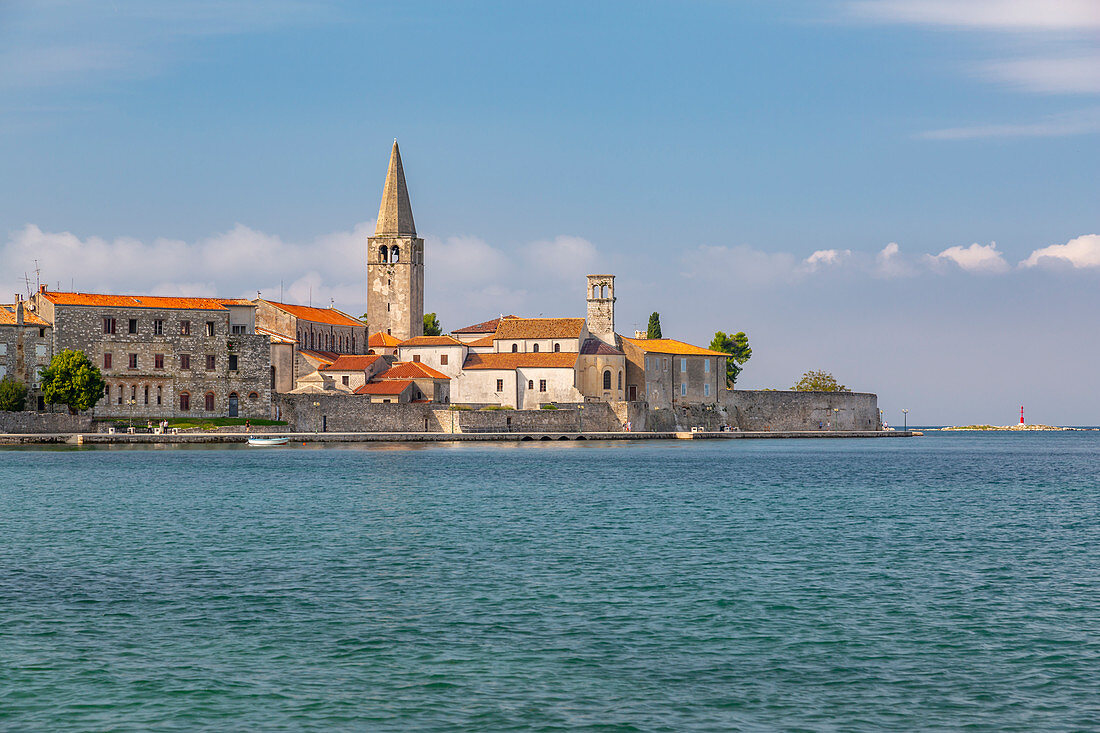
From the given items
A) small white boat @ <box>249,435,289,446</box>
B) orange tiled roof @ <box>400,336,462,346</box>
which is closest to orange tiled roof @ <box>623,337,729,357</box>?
orange tiled roof @ <box>400,336,462,346</box>

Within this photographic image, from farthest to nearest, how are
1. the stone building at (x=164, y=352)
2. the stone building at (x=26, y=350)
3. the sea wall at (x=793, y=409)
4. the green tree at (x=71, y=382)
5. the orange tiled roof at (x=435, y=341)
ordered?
the sea wall at (x=793, y=409) → the orange tiled roof at (x=435, y=341) → the stone building at (x=164, y=352) → the stone building at (x=26, y=350) → the green tree at (x=71, y=382)

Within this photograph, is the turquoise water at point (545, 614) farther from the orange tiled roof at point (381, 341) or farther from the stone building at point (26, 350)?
the orange tiled roof at point (381, 341)

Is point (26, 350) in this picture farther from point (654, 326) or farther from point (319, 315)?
point (654, 326)

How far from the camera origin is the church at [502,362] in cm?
8394

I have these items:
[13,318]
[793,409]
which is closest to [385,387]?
[13,318]

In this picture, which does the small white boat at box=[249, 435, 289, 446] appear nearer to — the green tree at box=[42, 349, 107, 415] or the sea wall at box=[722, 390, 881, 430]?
the green tree at box=[42, 349, 107, 415]

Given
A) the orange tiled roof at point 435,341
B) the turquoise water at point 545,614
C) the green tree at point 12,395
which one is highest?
the orange tiled roof at point 435,341

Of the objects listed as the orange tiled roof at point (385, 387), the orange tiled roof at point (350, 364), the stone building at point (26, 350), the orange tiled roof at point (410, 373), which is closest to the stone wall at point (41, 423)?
the stone building at point (26, 350)

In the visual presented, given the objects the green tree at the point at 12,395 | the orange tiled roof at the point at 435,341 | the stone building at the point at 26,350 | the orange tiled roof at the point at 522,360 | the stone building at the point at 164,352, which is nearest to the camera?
the green tree at the point at 12,395

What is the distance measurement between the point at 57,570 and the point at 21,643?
6.74 metres

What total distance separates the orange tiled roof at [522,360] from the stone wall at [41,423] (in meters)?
26.8

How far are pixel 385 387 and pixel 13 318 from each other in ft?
79.0

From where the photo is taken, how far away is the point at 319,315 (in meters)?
92.4

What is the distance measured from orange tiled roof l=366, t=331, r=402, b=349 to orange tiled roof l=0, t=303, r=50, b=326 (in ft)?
87.9
